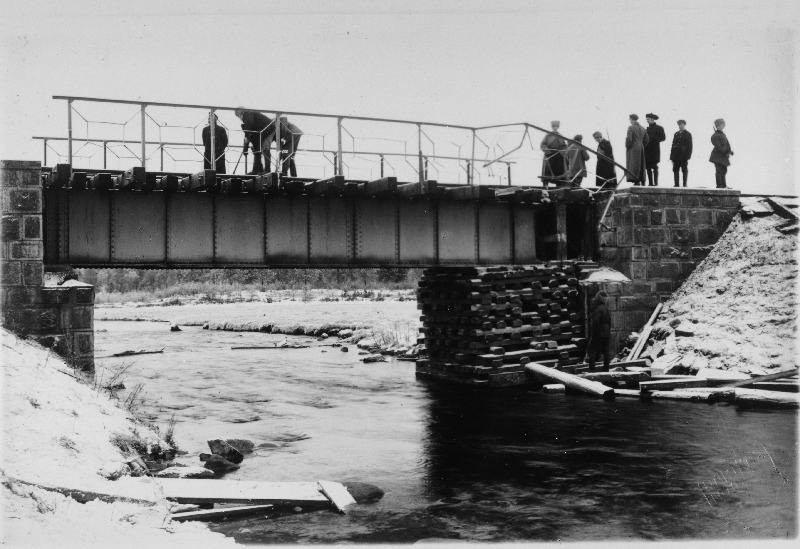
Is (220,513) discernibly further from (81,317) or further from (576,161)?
(576,161)

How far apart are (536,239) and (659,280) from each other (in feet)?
10.9

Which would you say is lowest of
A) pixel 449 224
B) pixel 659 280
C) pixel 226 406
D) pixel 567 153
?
pixel 226 406

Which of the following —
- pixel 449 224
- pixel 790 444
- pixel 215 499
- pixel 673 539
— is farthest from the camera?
pixel 449 224

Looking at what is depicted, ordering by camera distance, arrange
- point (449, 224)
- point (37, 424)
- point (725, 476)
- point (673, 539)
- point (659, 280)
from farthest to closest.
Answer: point (659, 280) → point (449, 224) → point (725, 476) → point (37, 424) → point (673, 539)

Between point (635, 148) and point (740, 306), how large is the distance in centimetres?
492

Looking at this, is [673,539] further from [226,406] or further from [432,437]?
[226,406]

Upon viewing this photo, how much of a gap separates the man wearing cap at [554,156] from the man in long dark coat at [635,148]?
5.64 ft

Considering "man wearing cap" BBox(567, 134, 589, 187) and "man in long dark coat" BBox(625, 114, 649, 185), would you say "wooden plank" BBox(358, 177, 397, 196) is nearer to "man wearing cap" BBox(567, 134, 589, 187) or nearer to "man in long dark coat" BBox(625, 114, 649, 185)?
"man wearing cap" BBox(567, 134, 589, 187)

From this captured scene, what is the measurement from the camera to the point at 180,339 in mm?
39656

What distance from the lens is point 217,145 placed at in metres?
18.2

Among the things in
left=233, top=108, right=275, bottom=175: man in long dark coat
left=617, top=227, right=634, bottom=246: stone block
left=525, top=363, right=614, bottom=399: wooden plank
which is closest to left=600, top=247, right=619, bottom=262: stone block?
left=617, top=227, right=634, bottom=246: stone block

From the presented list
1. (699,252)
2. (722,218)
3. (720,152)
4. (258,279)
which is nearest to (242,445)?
(699,252)

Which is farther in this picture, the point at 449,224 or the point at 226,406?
the point at 449,224

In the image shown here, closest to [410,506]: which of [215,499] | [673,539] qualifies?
[215,499]
